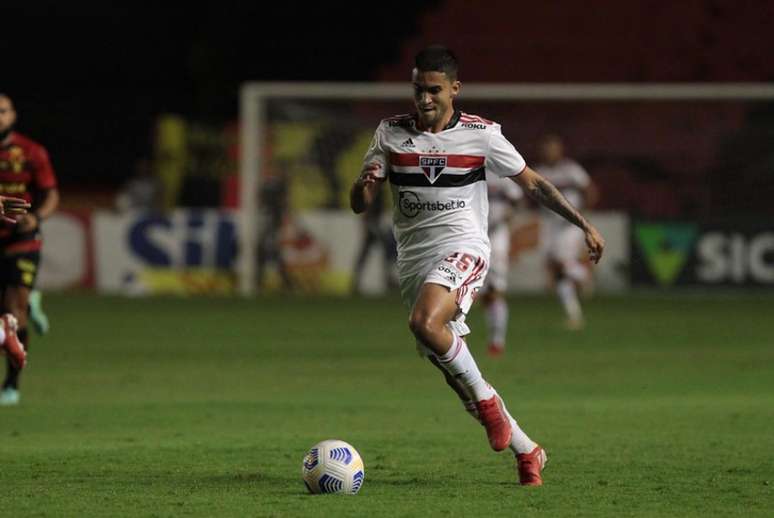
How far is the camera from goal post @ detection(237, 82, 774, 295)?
27859mm

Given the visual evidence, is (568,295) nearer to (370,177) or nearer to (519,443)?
(519,443)

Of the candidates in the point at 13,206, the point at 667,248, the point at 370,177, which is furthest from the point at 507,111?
the point at 370,177

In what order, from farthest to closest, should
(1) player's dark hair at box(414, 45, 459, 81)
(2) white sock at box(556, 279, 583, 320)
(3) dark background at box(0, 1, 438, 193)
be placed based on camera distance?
(3) dark background at box(0, 1, 438, 193) < (2) white sock at box(556, 279, 583, 320) < (1) player's dark hair at box(414, 45, 459, 81)

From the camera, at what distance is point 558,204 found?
8.59m

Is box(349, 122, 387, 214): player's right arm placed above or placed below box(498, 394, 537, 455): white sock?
above

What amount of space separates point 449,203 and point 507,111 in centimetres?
2049

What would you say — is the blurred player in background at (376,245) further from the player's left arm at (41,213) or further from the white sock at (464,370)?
the white sock at (464,370)

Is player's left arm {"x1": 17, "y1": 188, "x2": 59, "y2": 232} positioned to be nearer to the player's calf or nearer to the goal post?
the player's calf

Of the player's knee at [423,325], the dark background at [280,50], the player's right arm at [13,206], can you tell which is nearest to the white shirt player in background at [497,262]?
the player's right arm at [13,206]

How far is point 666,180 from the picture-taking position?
28.8 m

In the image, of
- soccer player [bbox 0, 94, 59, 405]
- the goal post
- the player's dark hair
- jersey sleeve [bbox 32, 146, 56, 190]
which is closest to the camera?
the player's dark hair

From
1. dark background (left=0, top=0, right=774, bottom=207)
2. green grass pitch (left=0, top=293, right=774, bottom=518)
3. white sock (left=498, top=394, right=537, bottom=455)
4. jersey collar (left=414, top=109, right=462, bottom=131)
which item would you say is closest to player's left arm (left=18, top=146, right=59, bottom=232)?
green grass pitch (left=0, top=293, right=774, bottom=518)

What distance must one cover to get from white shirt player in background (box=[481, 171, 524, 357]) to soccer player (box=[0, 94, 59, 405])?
205 inches

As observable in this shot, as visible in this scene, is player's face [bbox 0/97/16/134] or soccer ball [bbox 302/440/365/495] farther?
player's face [bbox 0/97/16/134]
